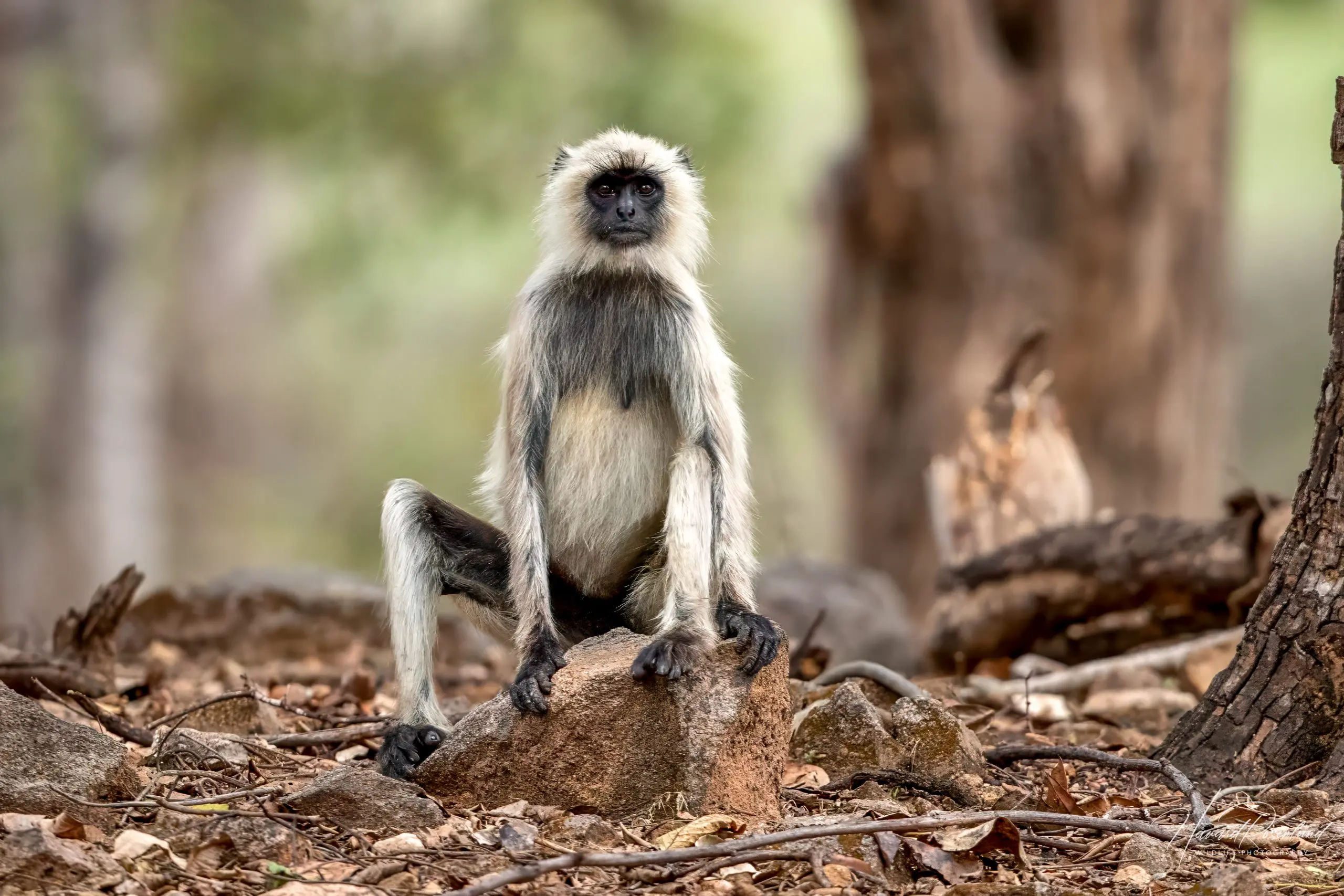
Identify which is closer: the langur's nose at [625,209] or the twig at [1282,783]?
the twig at [1282,783]

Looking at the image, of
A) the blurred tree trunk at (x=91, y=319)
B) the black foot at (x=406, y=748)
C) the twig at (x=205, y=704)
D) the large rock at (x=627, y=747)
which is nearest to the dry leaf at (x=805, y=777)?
the large rock at (x=627, y=747)

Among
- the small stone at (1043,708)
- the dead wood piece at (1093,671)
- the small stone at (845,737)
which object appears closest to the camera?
the small stone at (845,737)

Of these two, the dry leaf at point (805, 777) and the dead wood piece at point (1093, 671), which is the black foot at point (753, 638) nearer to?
the dry leaf at point (805, 777)

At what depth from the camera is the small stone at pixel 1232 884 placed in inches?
127

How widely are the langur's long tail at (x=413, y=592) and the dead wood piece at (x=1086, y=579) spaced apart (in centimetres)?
264

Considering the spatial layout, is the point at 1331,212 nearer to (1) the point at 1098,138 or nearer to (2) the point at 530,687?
(1) the point at 1098,138

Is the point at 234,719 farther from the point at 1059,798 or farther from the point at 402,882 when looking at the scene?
the point at 1059,798

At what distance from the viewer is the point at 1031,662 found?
6289 millimetres

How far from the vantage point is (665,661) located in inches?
149

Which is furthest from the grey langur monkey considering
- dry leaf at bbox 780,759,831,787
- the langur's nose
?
dry leaf at bbox 780,759,831,787

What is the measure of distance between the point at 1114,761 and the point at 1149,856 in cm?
66

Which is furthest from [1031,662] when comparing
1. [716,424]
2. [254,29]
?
[254,29]

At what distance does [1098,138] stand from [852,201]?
1.96 meters

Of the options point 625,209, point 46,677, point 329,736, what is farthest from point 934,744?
point 46,677
